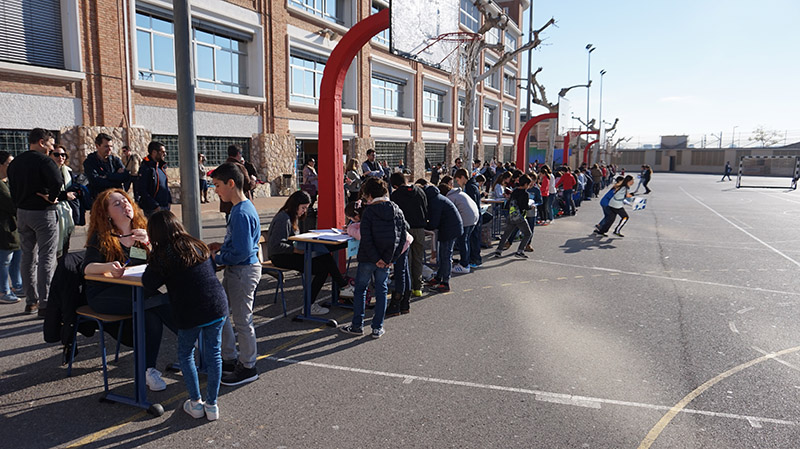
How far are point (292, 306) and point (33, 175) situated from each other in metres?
3.51

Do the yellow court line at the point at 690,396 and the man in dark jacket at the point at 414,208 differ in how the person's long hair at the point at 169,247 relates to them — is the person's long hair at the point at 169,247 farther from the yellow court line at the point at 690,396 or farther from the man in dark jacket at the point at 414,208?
the man in dark jacket at the point at 414,208

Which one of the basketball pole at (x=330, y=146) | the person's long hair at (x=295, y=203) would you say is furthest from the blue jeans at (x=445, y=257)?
the person's long hair at (x=295, y=203)

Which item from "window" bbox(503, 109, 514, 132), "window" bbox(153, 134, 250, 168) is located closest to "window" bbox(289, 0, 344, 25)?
"window" bbox(153, 134, 250, 168)

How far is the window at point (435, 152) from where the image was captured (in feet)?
112

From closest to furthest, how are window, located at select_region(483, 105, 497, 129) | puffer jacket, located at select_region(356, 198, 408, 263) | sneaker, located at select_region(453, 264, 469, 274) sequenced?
puffer jacket, located at select_region(356, 198, 408, 263) → sneaker, located at select_region(453, 264, 469, 274) → window, located at select_region(483, 105, 497, 129)

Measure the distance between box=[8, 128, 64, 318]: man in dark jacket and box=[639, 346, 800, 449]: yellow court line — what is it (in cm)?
667

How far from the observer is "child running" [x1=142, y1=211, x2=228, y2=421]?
3719 mm

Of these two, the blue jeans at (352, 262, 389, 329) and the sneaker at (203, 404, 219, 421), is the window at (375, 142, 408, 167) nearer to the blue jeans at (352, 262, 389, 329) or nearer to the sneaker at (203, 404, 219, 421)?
the blue jeans at (352, 262, 389, 329)

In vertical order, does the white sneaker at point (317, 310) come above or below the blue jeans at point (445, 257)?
below

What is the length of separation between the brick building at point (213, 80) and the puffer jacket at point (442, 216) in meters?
11.6

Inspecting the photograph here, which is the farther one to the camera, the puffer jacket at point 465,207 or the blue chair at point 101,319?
the puffer jacket at point 465,207

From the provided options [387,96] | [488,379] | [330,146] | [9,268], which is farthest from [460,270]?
[387,96]

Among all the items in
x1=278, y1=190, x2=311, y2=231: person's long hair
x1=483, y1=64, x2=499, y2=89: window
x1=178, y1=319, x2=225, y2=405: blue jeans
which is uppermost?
x1=483, y1=64, x2=499, y2=89: window

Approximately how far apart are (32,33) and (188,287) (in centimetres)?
1418
